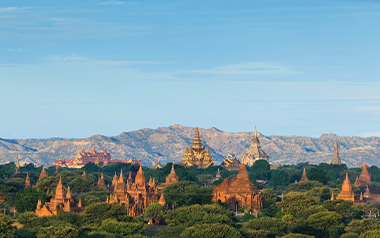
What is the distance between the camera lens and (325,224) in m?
160

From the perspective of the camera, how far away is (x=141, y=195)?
19112 cm

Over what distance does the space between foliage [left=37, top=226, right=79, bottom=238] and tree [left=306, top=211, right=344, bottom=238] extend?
40.0 m

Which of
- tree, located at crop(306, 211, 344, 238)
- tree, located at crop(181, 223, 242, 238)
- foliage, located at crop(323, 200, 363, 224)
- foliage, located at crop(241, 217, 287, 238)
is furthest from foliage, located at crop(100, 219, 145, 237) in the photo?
foliage, located at crop(323, 200, 363, 224)

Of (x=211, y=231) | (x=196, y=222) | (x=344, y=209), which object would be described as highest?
(x=344, y=209)

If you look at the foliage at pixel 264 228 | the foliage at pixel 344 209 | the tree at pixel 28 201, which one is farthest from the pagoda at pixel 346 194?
the tree at pixel 28 201

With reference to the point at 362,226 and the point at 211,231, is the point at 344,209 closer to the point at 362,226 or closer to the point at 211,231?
the point at 362,226

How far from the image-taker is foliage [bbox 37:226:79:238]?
129750mm

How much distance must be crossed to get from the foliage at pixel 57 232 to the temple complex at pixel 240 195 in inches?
2468

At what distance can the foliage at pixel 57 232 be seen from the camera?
130 meters

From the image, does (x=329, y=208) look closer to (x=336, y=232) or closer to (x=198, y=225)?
(x=336, y=232)

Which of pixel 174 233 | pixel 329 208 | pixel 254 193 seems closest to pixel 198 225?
pixel 174 233

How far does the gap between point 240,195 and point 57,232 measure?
69.8 metres

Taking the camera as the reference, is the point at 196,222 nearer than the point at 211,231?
No

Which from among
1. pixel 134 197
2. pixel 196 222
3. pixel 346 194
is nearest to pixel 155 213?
pixel 196 222
